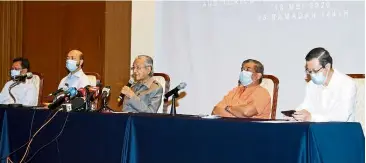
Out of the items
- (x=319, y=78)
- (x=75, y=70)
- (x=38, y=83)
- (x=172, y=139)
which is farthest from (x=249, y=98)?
(x=38, y=83)

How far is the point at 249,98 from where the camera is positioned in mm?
3746

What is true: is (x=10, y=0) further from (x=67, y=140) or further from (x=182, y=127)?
(x=182, y=127)

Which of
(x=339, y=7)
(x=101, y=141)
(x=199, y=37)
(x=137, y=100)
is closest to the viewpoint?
(x=101, y=141)

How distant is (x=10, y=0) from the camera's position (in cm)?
675

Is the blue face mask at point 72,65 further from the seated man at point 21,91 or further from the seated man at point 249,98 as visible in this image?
the seated man at point 249,98

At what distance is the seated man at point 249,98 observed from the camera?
3.67 m

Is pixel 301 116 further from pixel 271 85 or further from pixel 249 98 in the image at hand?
pixel 271 85

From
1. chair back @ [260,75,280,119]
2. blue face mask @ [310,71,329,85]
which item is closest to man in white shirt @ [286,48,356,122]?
blue face mask @ [310,71,329,85]

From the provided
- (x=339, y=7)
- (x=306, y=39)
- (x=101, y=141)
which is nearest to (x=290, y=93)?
(x=306, y=39)

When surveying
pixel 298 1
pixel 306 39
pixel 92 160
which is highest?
pixel 298 1

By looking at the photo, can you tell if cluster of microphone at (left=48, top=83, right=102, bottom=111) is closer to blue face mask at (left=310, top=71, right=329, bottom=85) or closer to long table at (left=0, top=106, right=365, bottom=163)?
long table at (left=0, top=106, right=365, bottom=163)

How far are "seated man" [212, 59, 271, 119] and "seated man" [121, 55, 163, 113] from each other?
446 millimetres

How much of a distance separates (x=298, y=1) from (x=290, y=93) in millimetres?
720

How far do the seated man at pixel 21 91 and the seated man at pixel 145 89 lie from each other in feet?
3.83
